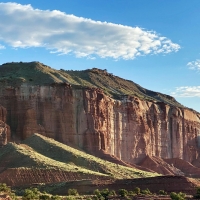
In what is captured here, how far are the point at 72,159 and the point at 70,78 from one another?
3480cm

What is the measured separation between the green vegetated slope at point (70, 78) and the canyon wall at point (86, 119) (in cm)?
269

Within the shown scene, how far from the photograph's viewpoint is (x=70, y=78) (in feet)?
311

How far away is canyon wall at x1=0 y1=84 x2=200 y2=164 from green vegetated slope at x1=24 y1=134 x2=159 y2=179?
7130 mm

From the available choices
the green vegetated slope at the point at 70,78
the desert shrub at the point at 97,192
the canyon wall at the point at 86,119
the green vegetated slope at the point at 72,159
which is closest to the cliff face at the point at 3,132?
the canyon wall at the point at 86,119

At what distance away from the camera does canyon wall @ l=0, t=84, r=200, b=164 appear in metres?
74.9

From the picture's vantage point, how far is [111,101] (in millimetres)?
86000

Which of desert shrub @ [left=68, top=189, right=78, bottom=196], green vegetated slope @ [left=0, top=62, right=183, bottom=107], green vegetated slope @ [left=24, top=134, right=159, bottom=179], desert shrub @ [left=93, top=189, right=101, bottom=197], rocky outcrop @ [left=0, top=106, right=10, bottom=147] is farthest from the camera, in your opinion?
green vegetated slope @ [left=0, top=62, right=183, bottom=107]

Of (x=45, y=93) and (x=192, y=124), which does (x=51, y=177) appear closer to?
(x=45, y=93)

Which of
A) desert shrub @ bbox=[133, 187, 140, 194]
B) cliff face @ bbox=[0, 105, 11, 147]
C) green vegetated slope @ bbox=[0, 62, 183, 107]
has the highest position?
green vegetated slope @ bbox=[0, 62, 183, 107]

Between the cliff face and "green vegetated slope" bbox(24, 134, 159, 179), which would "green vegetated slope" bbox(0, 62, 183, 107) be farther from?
"green vegetated slope" bbox(24, 134, 159, 179)

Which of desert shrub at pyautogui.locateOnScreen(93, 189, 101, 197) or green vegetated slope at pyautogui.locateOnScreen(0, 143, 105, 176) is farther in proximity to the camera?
green vegetated slope at pyautogui.locateOnScreen(0, 143, 105, 176)

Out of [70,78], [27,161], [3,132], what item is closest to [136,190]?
[27,161]

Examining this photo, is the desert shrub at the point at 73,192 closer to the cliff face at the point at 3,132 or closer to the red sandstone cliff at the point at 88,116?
the cliff face at the point at 3,132

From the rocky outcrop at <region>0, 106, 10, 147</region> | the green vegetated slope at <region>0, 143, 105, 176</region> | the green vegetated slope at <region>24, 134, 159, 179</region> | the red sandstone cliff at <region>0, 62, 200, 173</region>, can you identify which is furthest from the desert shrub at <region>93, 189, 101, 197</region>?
the red sandstone cliff at <region>0, 62, 200, 173</region>
